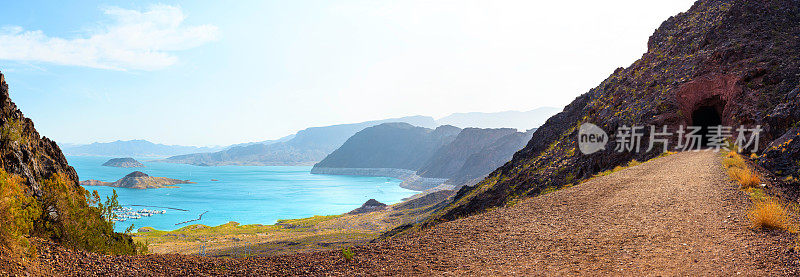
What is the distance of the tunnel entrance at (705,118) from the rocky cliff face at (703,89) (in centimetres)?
12

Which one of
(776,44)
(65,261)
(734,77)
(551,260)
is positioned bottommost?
(551,260)

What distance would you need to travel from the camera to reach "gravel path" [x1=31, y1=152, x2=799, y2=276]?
324 inches

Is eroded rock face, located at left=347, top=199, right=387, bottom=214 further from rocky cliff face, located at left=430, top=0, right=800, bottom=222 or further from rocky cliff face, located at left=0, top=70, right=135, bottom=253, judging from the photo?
rocky cliff face, located at left=0, top=70, right=135, bottom=253

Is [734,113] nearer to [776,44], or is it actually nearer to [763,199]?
[776,44]

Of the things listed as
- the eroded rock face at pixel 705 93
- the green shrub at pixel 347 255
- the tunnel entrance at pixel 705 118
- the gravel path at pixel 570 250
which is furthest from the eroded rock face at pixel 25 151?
the tunnel entrance at pixel 705 118

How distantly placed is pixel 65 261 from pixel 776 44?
43.7 metres

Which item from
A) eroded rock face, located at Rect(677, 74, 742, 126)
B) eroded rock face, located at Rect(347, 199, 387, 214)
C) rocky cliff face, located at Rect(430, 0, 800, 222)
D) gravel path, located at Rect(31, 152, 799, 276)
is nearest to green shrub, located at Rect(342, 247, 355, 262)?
gravel path, located at Rect(31, 152, 799, 276)

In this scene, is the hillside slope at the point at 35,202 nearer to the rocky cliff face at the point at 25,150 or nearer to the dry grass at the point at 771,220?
the rocky cliff face at the point at 25,150

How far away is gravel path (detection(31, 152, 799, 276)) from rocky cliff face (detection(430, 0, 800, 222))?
8.40m

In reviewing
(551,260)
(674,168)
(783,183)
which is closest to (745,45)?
(674,168)

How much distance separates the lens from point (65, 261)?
343 inches

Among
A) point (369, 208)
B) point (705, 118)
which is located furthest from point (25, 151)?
point (369, 208)

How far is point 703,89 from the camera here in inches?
1228

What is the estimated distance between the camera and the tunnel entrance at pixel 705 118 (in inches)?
1270
